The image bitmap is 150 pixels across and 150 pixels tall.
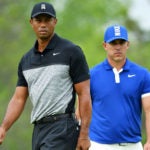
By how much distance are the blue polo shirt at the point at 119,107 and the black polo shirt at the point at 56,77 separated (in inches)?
47.7

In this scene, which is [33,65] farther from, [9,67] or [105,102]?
[9,67]

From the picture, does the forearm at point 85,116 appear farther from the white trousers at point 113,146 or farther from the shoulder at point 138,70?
the shoulder at point 138,70

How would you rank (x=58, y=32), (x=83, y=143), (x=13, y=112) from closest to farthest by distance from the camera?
(x=83, y=143) < (x=13, y=112) < (x=58, y=32)

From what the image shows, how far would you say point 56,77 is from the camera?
8.65 metres

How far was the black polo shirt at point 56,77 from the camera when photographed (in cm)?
865

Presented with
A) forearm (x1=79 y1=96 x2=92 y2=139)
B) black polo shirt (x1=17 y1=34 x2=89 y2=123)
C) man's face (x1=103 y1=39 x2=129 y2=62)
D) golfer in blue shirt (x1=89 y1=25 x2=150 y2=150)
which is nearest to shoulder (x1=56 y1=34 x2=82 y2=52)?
black polo shirt (x1=17 y1=34 x2=89 y2=123)

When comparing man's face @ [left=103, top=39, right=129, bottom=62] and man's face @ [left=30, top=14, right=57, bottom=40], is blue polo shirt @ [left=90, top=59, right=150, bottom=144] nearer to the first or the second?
man's face @ [left=103, top=39, right=129, bottom=62]

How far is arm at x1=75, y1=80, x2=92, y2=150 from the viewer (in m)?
8.64

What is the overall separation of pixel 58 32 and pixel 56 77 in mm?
18227

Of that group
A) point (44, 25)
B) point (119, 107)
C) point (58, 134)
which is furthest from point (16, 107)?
point (119, 107)

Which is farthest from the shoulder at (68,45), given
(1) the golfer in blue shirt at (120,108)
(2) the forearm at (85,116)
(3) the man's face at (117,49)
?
(3) the man's face at (117,49)

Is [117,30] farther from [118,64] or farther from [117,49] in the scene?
[118,64]

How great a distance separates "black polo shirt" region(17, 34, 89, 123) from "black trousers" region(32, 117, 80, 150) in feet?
0.34

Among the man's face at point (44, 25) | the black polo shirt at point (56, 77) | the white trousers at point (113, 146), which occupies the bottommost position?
the white trousers at point (113, 146)
